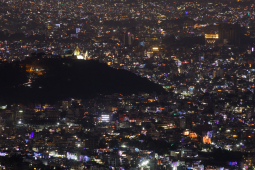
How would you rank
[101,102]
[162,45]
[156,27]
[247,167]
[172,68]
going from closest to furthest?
[247,167] → [101,102] → [172,68] → [162,45] → [156,27]

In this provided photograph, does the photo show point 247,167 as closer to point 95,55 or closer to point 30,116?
point 30,116

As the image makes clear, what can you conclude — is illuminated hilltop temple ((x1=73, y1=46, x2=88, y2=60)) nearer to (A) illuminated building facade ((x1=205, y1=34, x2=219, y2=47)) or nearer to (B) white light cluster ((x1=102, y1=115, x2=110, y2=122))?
(B) white light cluster ((x1=102, y1=115, x2=110, y2=122))

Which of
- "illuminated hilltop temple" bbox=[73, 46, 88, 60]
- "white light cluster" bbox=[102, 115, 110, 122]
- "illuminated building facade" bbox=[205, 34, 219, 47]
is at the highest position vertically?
"illuminated building facade" bbox=[205, 34, 219, 47]

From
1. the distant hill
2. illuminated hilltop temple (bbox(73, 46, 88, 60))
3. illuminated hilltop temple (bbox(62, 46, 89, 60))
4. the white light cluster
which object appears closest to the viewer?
the white light cluster

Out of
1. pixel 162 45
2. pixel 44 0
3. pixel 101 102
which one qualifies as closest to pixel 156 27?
pixel 162 45

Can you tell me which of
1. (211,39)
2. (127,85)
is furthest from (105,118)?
(211,39)

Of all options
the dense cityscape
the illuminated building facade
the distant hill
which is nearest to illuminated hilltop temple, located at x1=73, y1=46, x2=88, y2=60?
the dense cityscape

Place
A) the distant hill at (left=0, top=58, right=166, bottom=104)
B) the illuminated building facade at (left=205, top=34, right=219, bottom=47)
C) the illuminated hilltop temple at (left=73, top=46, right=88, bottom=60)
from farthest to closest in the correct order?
the illuminated building facade at (left=205, top=34, right=219, bottom=47)
the illuminated hilltop temple at (left=73, top=46, right=88, bottom=60)
the distant hill at (left=0, top=58, right=166, bottom=104)

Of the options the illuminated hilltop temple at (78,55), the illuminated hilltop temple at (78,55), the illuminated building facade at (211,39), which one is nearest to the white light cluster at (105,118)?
the illuminated hilltop temple at (78,55)
